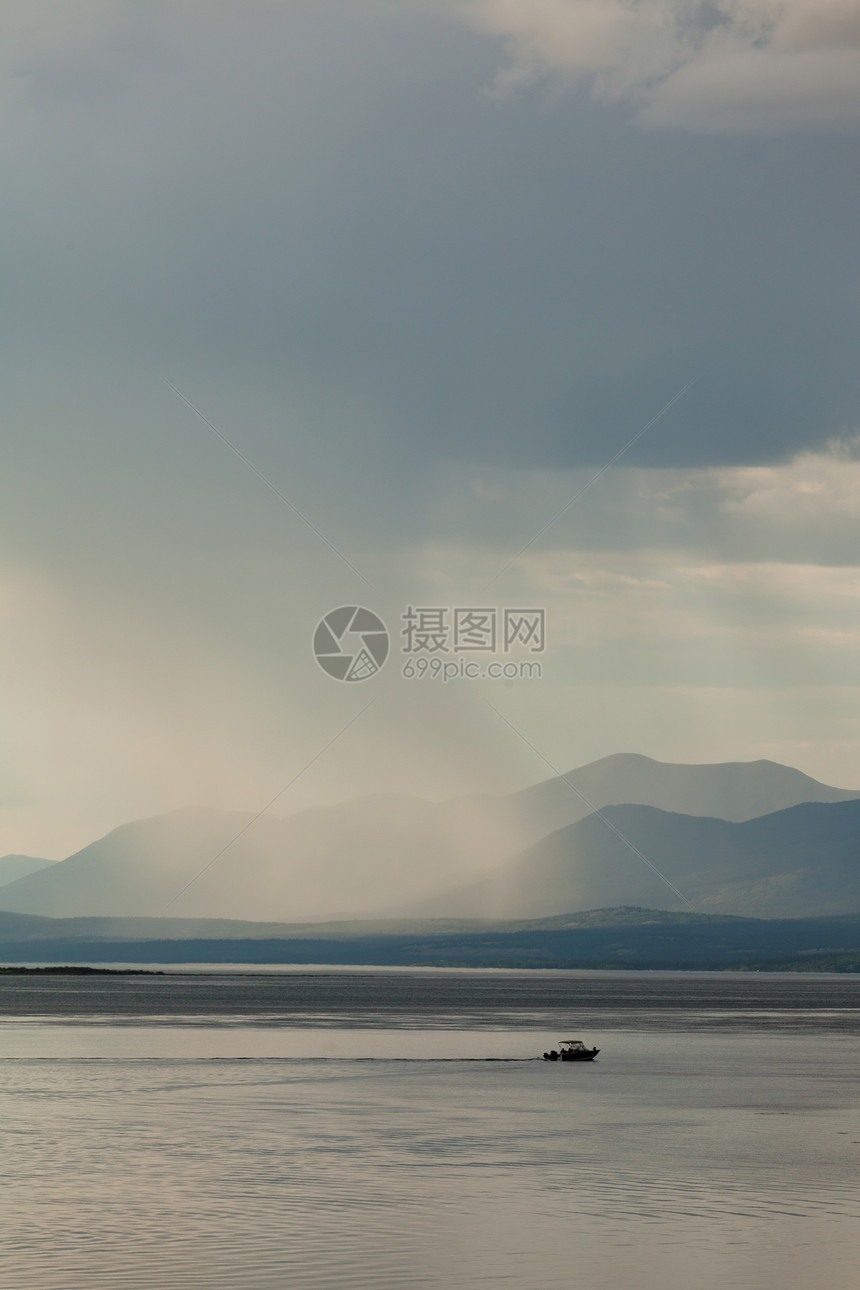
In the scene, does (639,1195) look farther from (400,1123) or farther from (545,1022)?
(545,1022)

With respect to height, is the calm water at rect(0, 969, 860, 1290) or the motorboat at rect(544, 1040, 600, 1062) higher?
the motorboat at rect(544, 1040, 600, 1062)

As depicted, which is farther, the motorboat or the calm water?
the motorboat

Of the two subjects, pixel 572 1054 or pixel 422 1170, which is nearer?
pixel 422 1170

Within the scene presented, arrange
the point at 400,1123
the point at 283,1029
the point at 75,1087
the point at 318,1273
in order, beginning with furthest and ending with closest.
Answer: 1. the point at 283,1029
2. the point at 75,1087
3. the point at 400,1123
4. the point at 318,1273

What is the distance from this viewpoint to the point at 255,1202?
45594 mm

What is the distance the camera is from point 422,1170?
52562mm

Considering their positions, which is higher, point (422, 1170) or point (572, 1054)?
point (572, 1054)

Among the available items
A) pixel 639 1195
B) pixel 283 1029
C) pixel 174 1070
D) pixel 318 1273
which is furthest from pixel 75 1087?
pixel 283 1029

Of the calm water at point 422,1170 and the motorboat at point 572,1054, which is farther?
the motorboat at point 572,1054

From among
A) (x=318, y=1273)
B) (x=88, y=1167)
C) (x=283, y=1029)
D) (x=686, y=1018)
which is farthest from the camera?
(x=686, y=1018)

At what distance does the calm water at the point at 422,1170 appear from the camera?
37125 mm

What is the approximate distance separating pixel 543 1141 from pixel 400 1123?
790 cm

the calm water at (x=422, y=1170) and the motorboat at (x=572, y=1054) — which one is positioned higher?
the motorboat at (x=572, y=1054)

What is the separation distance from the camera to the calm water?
37125mm
